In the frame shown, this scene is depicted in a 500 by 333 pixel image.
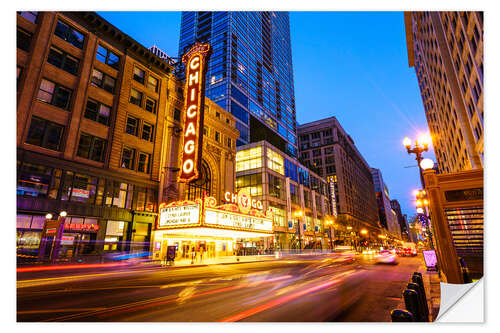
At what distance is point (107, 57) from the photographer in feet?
87.2

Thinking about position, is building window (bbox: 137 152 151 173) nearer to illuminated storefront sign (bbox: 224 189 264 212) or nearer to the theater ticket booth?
the theater ticket booth

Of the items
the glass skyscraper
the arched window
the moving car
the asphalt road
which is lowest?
the moving car

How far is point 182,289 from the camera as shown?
10578mm

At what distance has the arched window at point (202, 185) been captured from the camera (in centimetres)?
3356

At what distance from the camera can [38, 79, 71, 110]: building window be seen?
21.2m

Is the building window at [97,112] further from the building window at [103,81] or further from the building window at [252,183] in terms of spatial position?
the building window at [252,183]

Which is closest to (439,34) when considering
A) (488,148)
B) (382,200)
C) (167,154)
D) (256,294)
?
(488,148)

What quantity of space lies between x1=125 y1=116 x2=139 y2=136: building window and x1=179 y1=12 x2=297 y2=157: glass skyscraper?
31563 mm

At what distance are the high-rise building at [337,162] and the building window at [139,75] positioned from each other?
71.6 meters

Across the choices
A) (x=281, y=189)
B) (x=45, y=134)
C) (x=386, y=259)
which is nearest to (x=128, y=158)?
(x=45, y=134)

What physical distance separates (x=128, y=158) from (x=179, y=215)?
822cm

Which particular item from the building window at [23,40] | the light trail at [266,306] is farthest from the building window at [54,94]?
the light trail at [266,306]

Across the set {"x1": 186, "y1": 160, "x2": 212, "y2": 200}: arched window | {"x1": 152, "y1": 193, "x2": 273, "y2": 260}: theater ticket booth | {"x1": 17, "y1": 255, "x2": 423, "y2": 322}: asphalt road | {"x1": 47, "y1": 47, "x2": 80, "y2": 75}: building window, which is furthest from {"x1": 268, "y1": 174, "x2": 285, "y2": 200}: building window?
{"x1": 17, "y1": 255, "x2": 423, "y2": 322}: asphalt road
